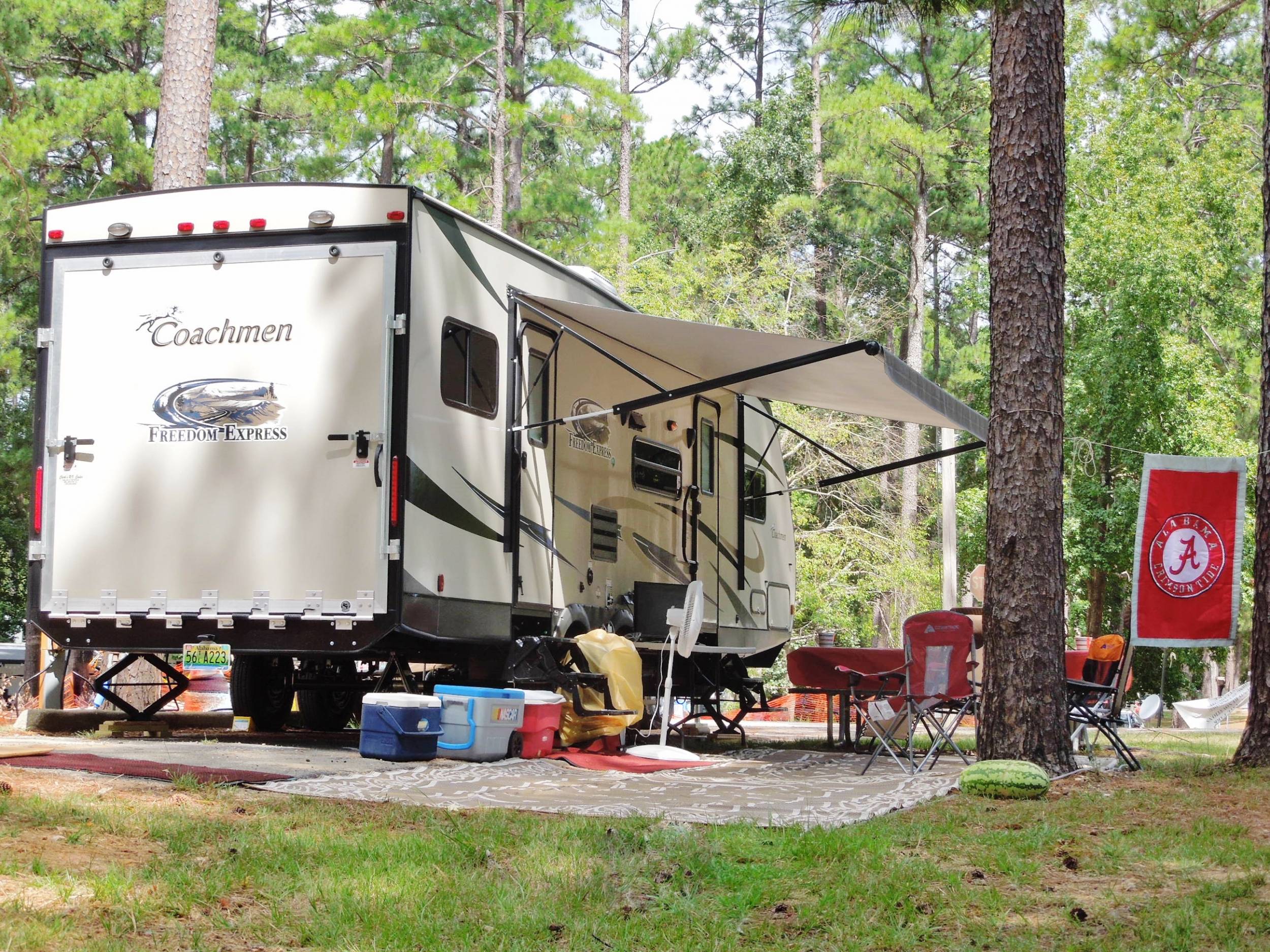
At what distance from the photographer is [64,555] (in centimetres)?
759

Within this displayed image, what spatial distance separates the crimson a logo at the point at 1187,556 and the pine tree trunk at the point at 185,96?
7.36 meters

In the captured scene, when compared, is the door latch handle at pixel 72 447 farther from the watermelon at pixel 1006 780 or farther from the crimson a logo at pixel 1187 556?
the crimson a logo at pixel 1187 556

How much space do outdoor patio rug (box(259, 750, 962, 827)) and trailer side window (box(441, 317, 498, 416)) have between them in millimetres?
1999

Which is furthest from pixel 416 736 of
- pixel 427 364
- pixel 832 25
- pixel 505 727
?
pixel 832 25

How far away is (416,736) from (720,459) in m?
4.58

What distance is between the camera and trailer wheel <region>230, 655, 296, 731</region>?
9.09 m

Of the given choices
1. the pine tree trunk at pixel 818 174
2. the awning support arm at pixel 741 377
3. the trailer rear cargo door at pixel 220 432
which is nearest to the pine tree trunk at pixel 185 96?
the trailer rear cargo door at pixel 220 432

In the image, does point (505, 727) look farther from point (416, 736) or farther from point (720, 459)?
point (720, 459)

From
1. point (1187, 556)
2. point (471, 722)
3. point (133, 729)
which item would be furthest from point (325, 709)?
point (1187, 556)

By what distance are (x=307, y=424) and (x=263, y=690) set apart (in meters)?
2.71

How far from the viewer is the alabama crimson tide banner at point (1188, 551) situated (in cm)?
769

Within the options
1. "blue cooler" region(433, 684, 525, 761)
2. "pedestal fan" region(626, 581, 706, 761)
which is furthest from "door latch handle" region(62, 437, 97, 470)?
"pedestal fan" region(626, 581, 706, 761)

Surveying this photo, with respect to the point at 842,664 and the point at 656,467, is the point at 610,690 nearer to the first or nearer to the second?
the point at 842,664

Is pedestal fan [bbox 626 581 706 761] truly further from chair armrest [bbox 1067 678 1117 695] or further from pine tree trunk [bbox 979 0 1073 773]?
chair armrest [bbox 1067 678 1117 695]
